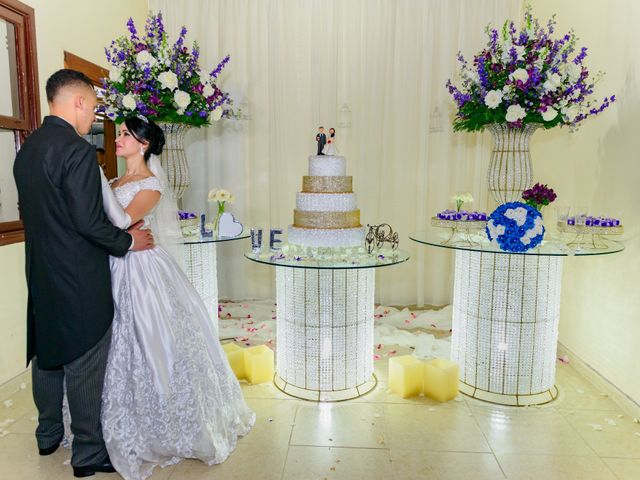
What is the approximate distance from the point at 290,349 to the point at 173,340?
3.47 feet

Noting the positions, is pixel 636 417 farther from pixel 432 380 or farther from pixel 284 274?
pixel 284 274

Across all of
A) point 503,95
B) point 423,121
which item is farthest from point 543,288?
point 423,121

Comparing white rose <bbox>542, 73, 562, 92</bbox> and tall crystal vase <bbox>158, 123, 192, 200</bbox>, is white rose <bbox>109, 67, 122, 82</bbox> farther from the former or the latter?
white rose <bbox>542, 73, 562, 92</bbox>

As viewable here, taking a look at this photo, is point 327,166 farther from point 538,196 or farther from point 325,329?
point 538,196

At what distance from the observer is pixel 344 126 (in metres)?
5.43

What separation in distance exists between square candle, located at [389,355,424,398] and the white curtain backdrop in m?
2.18

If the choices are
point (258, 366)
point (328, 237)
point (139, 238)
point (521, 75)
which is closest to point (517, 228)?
point (521, 75)

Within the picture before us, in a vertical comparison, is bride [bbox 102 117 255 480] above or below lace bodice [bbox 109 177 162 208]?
below

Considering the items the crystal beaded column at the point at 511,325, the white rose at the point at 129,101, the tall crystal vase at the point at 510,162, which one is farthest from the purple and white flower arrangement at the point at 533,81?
the white rose at the point at 129,101

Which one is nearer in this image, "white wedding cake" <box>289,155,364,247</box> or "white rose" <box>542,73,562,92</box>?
"white rose" <box>542,73,562,92</box>

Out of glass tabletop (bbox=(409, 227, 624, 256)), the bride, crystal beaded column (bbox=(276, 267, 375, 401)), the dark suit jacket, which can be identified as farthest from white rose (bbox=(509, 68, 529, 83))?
the dark suit jacket

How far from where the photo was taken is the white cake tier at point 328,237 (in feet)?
10.8

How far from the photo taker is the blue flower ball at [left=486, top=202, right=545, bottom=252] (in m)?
2.97

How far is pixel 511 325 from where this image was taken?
326cm
